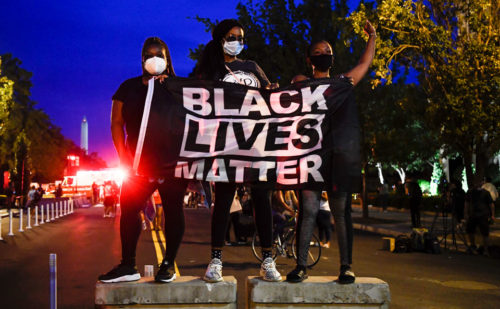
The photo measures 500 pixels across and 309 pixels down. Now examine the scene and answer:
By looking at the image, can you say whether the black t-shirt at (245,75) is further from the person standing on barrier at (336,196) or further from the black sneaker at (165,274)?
the black sneaker at (165,274)

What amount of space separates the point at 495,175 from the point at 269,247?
3928cm

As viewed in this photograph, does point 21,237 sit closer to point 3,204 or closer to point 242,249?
point 242,249

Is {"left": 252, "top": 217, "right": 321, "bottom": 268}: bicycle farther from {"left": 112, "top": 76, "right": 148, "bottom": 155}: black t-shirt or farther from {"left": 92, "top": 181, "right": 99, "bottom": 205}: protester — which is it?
{"left": 92, "top": 181, "right": 99, "bottom": 205}: protester

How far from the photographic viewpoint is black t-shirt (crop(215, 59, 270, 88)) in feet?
18.2

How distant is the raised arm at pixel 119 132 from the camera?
207 inches

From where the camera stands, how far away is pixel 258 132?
5.37 meters

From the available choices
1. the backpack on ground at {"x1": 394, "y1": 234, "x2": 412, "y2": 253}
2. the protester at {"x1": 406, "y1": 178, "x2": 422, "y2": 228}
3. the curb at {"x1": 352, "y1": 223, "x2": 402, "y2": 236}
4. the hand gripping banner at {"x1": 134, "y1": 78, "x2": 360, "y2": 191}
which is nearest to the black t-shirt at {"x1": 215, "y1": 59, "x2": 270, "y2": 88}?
the hand gripping banner at {"x1": 134, "y1": 78, "x2": 360, "y2": 191}

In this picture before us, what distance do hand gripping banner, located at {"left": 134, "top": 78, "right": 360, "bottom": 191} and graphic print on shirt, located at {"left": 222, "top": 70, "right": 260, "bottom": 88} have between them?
0.16m

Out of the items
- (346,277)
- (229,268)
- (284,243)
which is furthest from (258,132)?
(284,243)

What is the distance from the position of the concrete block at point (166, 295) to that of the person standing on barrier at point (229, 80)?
1.12ft

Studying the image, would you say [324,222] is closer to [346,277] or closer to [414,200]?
[414,200]

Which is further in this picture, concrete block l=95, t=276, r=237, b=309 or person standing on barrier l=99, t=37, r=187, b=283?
person standing on barrier l=99, t=37, r=187, b=283

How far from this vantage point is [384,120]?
94.8 ft

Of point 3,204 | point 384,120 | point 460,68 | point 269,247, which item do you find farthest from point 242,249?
point 3,204
